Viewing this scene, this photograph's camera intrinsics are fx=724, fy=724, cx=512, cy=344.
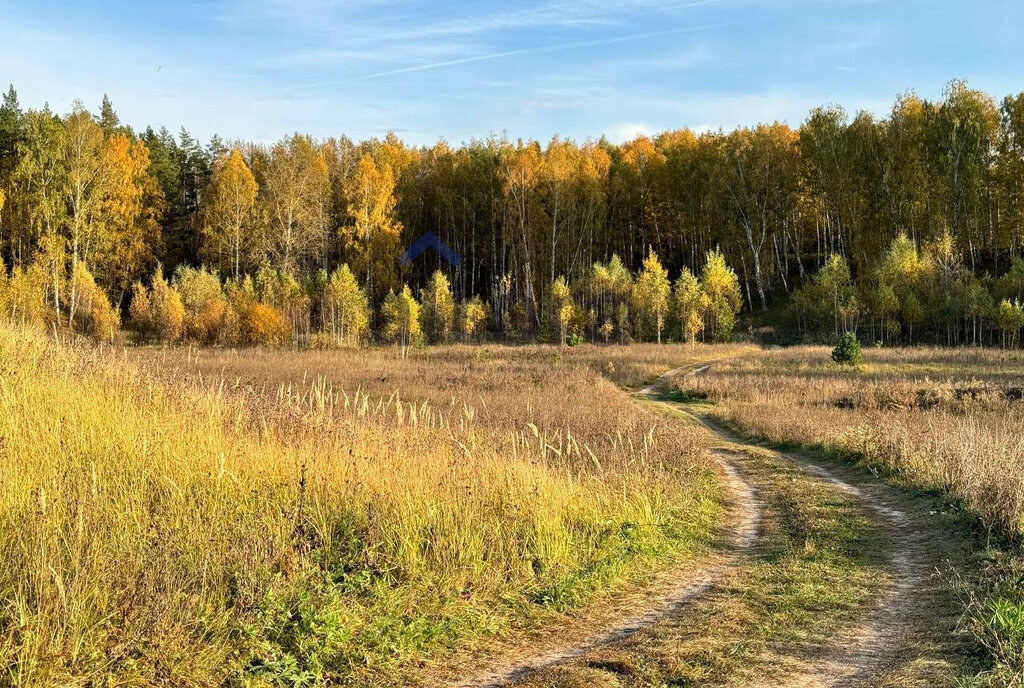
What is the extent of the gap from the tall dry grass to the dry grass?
3538mm

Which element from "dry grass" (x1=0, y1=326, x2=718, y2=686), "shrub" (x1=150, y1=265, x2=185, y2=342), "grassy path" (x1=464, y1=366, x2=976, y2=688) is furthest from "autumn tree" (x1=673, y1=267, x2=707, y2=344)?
"grassy path" (x1=464, y1=366, x2=976, y2=688)

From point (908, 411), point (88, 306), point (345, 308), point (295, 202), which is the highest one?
point (295, 202)

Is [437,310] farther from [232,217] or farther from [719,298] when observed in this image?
[719,298]

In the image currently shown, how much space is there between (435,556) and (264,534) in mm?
1477

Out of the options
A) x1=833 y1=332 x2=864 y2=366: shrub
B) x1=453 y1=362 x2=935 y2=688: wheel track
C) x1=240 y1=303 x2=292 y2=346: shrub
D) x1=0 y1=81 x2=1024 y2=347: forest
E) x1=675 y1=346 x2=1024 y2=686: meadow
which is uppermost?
x1=0 y1=81 x2=1024 y2=347: forest

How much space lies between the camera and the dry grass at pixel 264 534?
14.9 feet

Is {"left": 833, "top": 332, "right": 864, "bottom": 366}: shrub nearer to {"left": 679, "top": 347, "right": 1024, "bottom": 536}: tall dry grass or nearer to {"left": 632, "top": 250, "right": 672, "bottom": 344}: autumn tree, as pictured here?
{"left": 679, "top": 347, "right": 1024, "bottom": 536}: tall dry grass

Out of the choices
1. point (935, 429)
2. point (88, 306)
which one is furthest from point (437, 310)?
point (935, 429)

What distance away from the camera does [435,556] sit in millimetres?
6426

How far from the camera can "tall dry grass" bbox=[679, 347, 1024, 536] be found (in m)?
9.68

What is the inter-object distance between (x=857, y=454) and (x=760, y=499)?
3809 mm

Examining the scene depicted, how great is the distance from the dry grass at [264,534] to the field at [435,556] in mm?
23

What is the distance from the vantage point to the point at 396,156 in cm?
6519

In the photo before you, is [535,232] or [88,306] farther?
[535,232]
